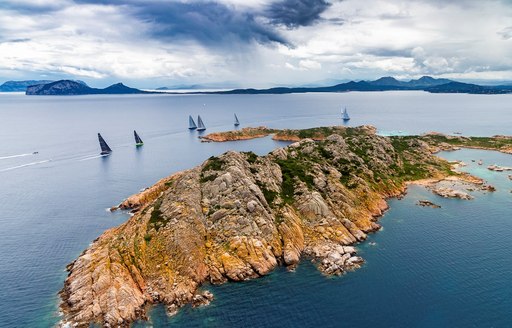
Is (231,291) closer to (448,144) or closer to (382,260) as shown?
(382,260)

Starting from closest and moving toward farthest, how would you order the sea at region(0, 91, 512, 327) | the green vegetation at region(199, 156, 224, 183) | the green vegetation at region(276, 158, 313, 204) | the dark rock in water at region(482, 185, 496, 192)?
the sea at region(0, 91, 512, 327)
the green vegetation at region(199, 156, 224, 183)
the green vegetation at region(276, 158, 313, 204)
the dark rock in water at region(482, 185, 496, 192)

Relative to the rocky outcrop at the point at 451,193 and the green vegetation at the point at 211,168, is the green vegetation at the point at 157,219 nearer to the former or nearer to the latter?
the green vegetation at the point at 211,168

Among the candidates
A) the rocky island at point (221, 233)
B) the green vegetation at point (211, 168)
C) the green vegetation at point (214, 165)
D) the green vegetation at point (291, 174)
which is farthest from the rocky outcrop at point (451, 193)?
the green vegetation at point (211, 168)

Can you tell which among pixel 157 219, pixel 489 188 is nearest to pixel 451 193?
pixel 489 188

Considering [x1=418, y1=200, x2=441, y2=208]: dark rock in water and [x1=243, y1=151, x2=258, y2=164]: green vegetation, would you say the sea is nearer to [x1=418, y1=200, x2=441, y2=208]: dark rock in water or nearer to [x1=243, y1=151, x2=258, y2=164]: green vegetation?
[x1=418, y1=200, x2=441, y2=208]: dark rock in water

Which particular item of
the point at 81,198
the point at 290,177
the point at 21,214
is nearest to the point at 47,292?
the point at 21,214

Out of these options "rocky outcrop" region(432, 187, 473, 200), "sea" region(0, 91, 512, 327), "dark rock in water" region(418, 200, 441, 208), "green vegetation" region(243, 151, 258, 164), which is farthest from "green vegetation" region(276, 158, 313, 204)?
"rocky outcrop" region(432, 187, 473, 200)
